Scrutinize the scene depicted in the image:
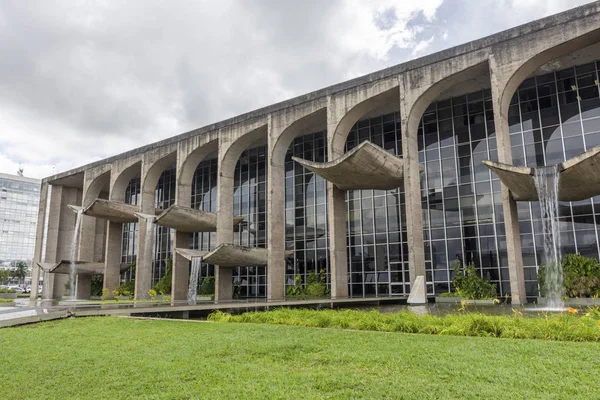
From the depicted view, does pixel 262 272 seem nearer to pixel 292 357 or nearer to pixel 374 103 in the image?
pixel 374 103

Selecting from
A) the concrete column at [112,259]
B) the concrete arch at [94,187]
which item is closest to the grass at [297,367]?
the concrete column at [112,259]

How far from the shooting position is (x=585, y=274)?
19.6 m

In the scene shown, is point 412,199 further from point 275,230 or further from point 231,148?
point 231,148

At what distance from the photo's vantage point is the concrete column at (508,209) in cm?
1873

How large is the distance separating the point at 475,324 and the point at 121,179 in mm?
34485

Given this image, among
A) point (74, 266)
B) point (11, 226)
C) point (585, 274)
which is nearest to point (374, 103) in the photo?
point (585, 274)

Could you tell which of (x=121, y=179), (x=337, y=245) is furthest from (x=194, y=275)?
(x=121, y=179)

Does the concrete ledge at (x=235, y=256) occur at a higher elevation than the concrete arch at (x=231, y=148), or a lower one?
lower

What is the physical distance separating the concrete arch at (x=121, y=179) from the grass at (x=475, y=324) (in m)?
28.8

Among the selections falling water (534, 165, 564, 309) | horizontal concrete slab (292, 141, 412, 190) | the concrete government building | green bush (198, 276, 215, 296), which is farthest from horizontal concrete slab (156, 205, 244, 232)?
falling water (534, 165, 564, 309)

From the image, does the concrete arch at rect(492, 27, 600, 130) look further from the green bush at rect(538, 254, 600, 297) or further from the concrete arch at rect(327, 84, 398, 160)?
the green bush at rect(538, 254, 600, 297)

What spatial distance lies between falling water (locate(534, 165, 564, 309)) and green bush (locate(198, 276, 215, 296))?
72.9 ft

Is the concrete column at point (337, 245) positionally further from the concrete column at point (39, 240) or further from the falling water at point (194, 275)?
the concrete column at point (39, 240)

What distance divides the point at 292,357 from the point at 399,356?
1613 millimetres
